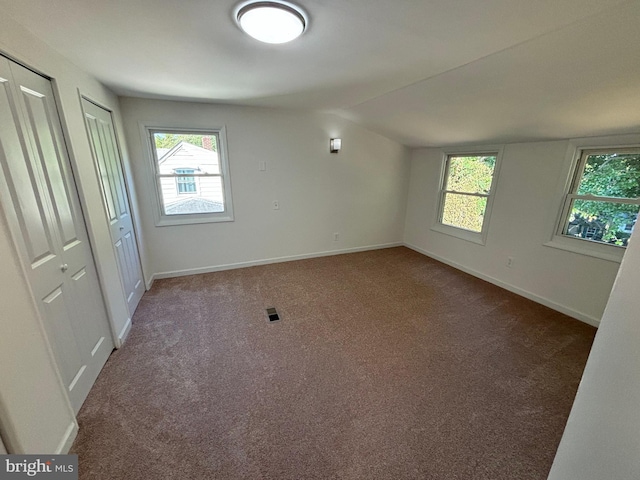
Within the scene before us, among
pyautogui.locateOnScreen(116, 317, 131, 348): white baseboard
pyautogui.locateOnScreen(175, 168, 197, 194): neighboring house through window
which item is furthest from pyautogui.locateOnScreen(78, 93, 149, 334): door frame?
pyautogui.locateOnScreen(175, 168, 197, 194): neighboring house through window

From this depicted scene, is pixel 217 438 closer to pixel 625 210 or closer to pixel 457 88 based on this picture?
pixel 457 88

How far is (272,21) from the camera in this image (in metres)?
1.32

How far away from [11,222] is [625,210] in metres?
4.50

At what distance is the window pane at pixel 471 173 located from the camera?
3521 millimetres

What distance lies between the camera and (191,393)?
5.81 feet

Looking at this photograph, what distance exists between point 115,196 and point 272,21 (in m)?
2.25

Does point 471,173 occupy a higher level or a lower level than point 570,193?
Result: higher

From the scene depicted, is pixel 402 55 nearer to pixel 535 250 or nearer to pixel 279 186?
pixel 279 186

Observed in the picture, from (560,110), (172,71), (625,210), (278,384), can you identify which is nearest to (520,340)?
(625,210)

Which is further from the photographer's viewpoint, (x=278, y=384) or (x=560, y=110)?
(x=560, y=110)

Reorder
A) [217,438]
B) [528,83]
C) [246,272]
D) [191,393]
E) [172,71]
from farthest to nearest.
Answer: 1. [246,272]
2. [172,71]
3. [528,83]
4. [191,393]
5. [217,438]

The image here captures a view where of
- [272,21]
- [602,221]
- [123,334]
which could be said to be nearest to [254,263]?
[123,334]

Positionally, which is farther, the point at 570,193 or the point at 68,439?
the point at 570,193

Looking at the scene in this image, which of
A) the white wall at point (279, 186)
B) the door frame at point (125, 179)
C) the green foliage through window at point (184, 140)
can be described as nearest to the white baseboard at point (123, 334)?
the door frame at point (125, 179)
